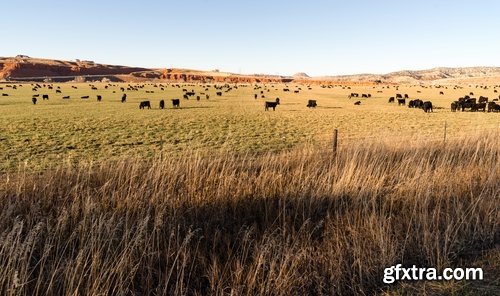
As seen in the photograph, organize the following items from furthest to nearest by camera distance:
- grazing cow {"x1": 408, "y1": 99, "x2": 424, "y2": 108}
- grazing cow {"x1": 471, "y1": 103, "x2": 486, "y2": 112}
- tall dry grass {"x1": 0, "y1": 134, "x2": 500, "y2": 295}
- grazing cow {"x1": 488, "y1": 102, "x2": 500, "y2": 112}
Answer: grazing cow {"x1": 408, "y1": 99, "x2": 424, "y2": 108} → grazing cow {"x1": 471, "y1": 103, "x2": 486, "y2": 112} → grazing cow {"x1": 488, "y1": 102, "x2": 500, "y2": 112} → tall dry grass {"x1": 0, "y1": 134, "x2": 500, "y2": 295}

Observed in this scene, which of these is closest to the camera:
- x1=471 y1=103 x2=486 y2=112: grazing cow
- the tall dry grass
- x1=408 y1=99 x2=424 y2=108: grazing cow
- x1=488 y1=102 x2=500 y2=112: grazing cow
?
→ the tall dry grass

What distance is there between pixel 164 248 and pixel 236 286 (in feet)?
3.41

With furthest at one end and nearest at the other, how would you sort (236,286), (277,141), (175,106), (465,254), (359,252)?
(175,106)
(277,141)
(465,254)
(359,252)
(236,286)

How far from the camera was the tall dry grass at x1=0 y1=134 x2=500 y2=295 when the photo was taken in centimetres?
337

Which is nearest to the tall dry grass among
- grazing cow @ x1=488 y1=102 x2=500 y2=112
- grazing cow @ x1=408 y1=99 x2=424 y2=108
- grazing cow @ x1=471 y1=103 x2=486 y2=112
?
grazing cow @ x1=471 y1=103 x2=486 y2=112

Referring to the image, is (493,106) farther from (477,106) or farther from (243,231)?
(243,231)

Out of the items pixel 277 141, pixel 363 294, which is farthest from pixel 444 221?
pixel 277 141

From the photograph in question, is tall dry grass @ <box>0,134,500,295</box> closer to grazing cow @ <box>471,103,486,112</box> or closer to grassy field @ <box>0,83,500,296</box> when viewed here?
grassy field @ <box>0,83,500,296</box>

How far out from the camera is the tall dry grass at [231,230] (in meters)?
3.37

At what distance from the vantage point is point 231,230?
465cm

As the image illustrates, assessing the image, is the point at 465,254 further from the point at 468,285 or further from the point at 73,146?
the point at 73,146

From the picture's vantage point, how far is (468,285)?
11.5 ft

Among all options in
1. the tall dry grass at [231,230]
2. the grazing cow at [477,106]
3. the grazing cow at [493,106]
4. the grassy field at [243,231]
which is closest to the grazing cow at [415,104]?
the grazing cow at [477,106]

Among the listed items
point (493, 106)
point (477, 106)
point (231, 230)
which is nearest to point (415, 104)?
point (477, 106)
